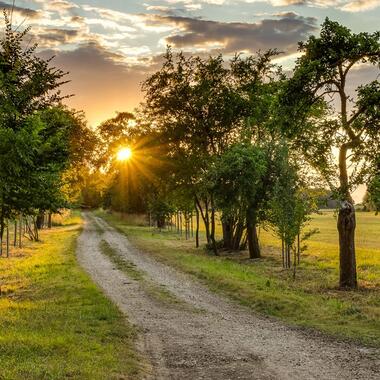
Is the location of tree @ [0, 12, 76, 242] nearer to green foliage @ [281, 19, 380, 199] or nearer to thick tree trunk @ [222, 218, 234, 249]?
green foliage @ [281, 19, 380, 199]

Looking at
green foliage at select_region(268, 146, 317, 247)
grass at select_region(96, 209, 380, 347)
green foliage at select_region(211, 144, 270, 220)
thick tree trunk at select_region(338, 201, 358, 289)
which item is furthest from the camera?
green foliage at select_region(211, 144, 270, 220)

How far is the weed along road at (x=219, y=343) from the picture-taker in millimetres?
10414

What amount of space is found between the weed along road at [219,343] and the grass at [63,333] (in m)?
0.60

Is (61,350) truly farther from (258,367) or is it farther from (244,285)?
(244,285)

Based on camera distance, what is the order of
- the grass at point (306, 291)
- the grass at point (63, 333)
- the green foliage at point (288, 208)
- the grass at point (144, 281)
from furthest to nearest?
1. the green foliage at point (288, 208)
2. the grass at point (144, 281)
3. the grass at point (306, 291)
4. the grass at point (63, 333)

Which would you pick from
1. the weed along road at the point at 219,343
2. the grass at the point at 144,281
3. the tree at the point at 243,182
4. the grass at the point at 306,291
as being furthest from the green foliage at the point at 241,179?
the weed along road at the point at 219,343

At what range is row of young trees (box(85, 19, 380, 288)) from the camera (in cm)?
2231

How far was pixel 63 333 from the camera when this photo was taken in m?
12.7

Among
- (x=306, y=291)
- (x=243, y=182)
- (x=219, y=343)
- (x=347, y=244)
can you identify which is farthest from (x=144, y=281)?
(x=243, y=182)

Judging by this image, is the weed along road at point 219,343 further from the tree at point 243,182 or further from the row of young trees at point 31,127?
the tree at point 243,182

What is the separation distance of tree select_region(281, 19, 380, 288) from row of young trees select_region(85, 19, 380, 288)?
0.04 meters

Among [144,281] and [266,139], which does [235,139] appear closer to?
[266,139]

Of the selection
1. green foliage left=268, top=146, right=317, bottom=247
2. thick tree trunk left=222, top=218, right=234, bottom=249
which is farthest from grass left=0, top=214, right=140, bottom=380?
thick tree trunk left=222, top=218, right=234, bottom=249

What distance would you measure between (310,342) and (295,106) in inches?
525
